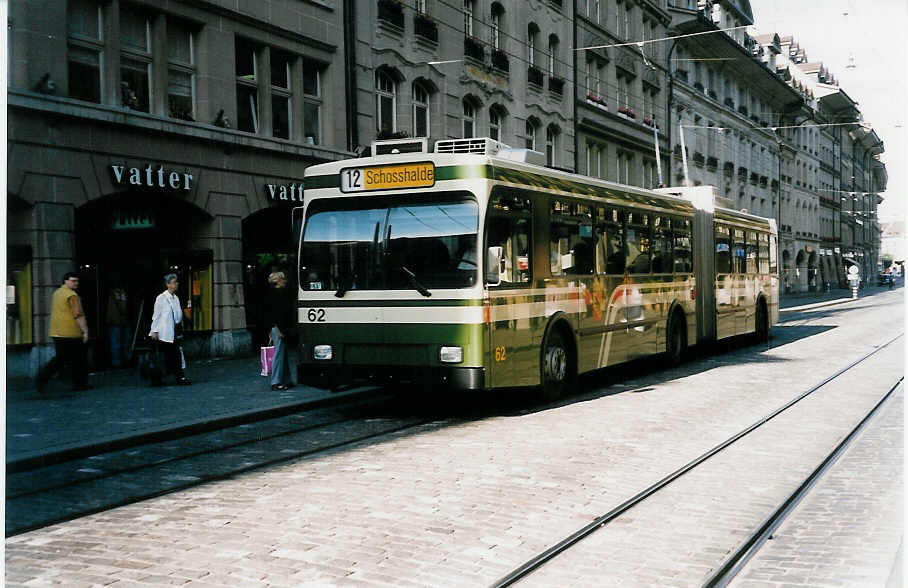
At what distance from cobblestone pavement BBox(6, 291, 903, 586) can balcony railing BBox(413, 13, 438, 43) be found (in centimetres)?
1575

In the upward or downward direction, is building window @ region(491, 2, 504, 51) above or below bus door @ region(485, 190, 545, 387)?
above

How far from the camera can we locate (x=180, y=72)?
17688mm

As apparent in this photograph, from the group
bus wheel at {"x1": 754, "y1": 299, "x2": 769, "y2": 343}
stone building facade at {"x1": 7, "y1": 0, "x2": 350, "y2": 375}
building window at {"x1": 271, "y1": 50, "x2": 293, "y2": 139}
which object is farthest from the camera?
bus wheel at {"x1": 754, "y1": 299, "x2": 769, "y2": 343}

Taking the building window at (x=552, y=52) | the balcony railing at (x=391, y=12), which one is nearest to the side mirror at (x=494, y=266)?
the balcony railing at (x=391, y=12)

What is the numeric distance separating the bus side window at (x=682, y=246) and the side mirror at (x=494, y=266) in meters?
6.81

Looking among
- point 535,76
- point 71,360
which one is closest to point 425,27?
point 535,76

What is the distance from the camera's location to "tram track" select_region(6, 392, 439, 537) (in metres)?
6.67

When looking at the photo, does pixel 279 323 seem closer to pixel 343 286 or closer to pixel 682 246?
pixel 343 286

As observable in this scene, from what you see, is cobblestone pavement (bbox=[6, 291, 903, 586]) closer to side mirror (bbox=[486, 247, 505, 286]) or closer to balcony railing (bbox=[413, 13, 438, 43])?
side mirror (bbox=[486, 247, 505, 286])

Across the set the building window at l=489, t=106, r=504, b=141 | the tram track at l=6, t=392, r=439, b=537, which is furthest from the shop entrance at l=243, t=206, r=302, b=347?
the building window at l=489, t=106, r=504, b=141

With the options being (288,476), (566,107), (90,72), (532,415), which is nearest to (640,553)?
(288,476)

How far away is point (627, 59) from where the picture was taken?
38375 mm

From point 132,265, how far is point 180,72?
3714 mm

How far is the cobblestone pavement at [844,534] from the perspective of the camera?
489 cm
